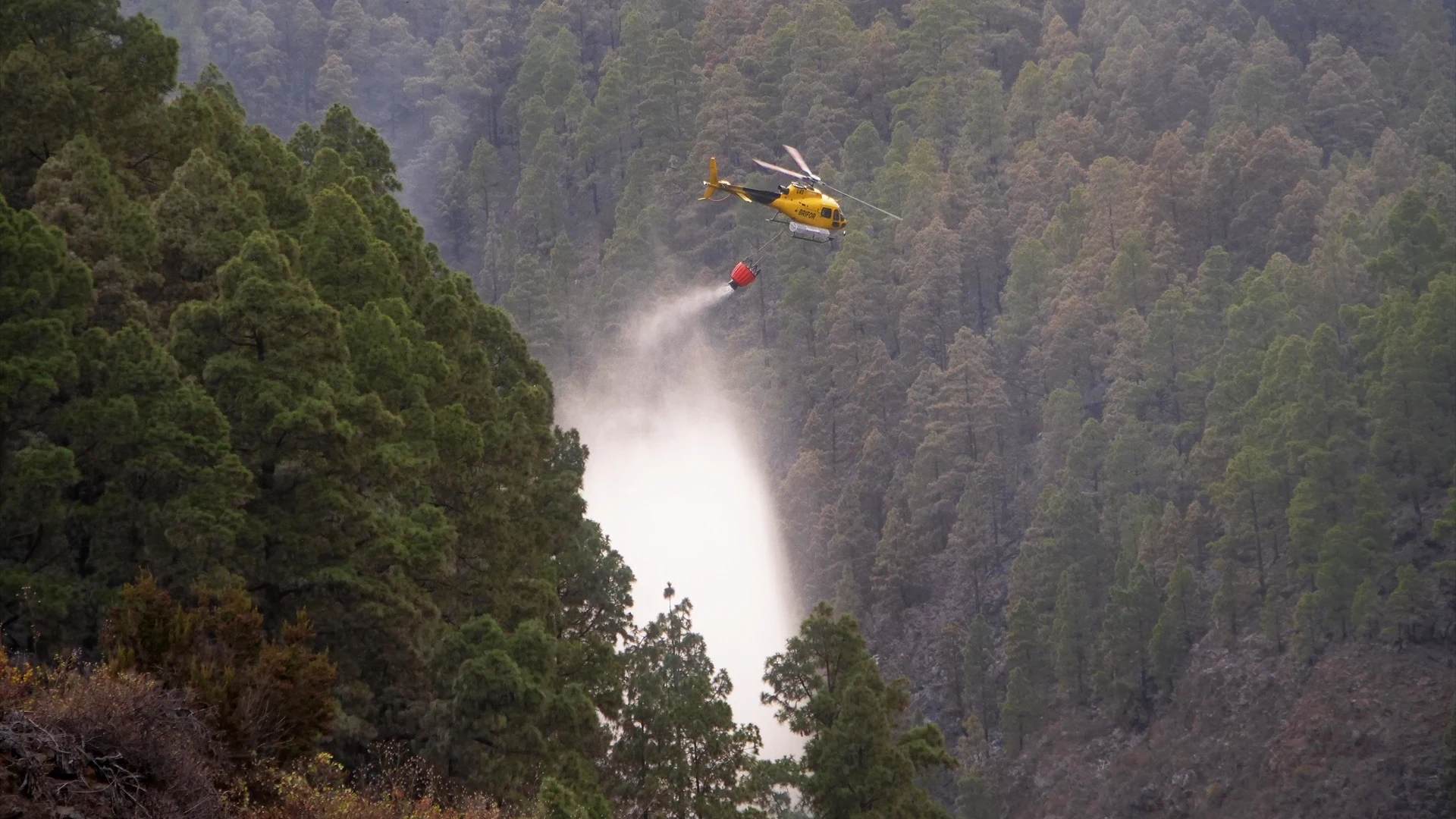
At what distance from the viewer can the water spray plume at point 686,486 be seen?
105125mm

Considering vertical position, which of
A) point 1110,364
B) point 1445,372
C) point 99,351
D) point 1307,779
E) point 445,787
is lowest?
point 445,787

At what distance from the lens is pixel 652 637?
156 feet

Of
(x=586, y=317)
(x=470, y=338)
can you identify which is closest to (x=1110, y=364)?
(x=586, y=317)

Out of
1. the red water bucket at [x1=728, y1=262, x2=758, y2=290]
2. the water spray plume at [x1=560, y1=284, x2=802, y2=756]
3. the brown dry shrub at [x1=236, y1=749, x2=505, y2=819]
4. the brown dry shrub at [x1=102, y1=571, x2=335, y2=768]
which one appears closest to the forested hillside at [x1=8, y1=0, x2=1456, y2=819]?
the water spray plume at [x1=560, y1=284, x2=802, y2=756]

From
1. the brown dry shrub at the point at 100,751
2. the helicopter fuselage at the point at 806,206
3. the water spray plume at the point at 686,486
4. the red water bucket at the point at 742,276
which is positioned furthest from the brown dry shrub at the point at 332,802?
the water spray plume at the point at 686,486

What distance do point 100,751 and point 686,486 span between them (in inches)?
3886

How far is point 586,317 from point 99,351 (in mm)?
88944

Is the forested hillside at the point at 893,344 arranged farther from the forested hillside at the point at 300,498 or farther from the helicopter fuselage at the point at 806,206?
Answer: the helicopter fuselage at the point at 806,206

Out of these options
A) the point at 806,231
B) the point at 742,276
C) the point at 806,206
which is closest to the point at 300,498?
the point at 806,231

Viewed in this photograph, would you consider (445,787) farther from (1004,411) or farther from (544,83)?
(544,83)

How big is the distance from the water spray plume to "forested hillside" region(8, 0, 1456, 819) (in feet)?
7.82

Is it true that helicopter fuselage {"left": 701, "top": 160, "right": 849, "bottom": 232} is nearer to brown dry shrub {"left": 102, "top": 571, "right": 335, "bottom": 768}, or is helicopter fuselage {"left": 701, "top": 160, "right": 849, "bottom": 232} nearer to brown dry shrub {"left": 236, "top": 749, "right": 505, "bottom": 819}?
brown dry shrub {"left": 236, "top": 749, "right": 505, "bottom": 819}

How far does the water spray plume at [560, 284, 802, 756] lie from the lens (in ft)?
345

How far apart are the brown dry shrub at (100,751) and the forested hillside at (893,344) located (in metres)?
10.1
